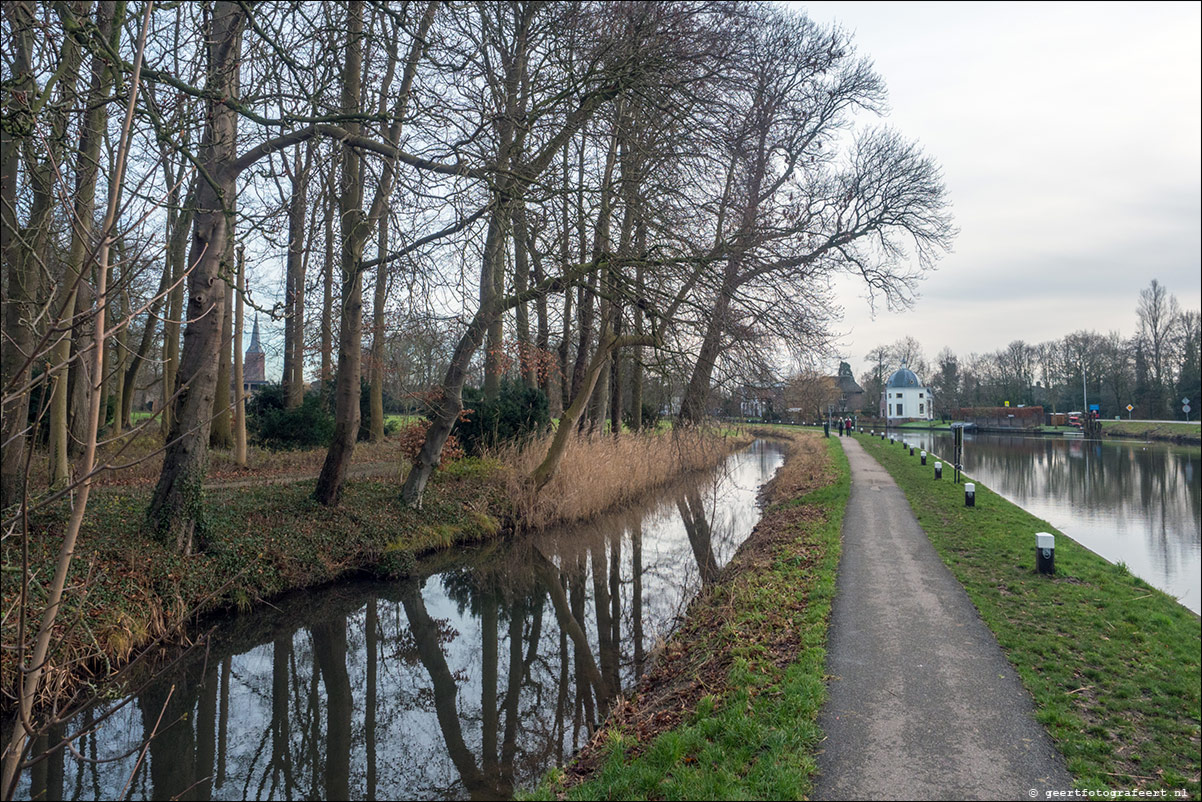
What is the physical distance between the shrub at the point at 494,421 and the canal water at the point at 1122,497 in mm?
11863

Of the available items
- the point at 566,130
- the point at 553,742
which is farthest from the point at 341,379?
the point at 553,742

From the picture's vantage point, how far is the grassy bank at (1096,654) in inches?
187

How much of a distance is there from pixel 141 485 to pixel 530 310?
7.84 m

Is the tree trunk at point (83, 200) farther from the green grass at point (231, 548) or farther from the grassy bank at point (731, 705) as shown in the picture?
the grassy bank at point (731, 705)

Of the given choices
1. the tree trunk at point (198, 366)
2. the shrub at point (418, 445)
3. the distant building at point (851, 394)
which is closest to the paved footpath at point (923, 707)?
A: the tree trunk at point (198, 366)

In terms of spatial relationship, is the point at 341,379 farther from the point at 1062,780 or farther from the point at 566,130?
the point at 1062,780

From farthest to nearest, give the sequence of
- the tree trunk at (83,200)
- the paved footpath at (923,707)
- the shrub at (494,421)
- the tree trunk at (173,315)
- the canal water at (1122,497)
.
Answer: the shrub at (494,421)
the tree trunk at (173,315)
the canal water at (1122,497)
the paved footpath at (923,707)
the tree trunk at (83,200)

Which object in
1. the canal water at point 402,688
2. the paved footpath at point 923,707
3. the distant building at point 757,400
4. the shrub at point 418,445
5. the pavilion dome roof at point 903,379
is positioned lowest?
the canal water at point 402,688

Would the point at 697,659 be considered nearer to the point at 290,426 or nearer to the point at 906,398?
the point at 290,426

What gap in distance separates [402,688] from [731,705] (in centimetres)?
369

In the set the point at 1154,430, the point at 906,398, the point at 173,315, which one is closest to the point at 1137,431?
the point at 1154,430

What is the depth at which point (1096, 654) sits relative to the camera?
6.55 metres

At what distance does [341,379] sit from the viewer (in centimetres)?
1213

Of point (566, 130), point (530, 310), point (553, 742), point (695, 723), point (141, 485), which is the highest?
point (566, 130)
